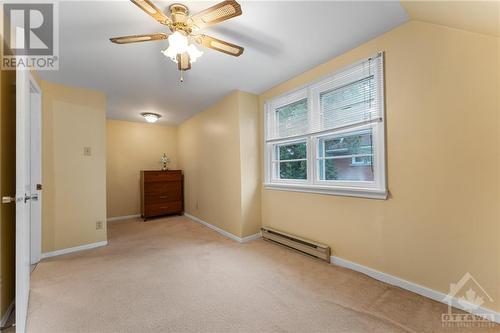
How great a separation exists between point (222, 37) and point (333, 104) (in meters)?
1.41

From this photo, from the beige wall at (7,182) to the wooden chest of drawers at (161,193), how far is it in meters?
2.71

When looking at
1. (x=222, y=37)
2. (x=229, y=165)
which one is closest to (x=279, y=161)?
(x=229, y=165)

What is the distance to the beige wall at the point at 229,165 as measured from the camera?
10.5 ft

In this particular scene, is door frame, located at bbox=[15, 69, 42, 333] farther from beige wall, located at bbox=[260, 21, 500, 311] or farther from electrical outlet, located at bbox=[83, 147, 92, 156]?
beige wall, located at bbox=[260, 21, 500, 311]

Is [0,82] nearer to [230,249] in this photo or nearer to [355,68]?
[230,249]

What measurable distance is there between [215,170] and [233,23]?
2.47 metres

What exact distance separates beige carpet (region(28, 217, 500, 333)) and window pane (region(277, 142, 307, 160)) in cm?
130

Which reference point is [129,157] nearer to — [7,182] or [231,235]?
[231,235]

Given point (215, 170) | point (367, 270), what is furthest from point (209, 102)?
point (367, 270)

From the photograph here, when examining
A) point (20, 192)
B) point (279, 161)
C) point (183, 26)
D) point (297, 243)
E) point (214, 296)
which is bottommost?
point (214, 296)

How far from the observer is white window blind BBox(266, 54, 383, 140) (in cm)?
206

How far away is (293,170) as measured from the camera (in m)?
2.98

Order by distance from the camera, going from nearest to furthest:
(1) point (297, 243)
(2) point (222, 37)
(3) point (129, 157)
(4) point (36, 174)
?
(2) point (222, 37) → (4) point (36, 174) → (1) point (297, 243) → (3) point (129, 157)

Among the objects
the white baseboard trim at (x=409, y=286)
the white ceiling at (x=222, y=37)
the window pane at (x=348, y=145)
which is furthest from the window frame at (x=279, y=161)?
the white baseboard trim at (x=409, y=286)
